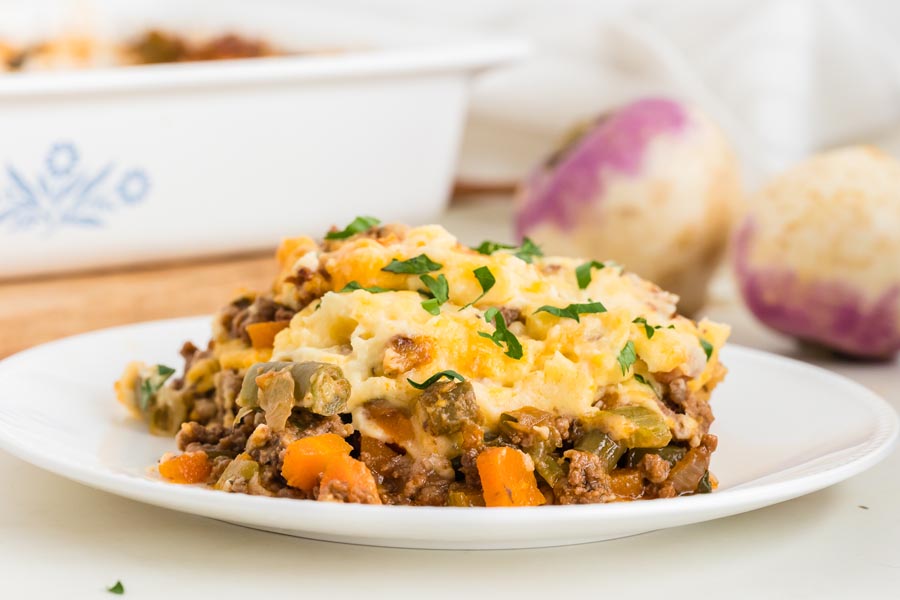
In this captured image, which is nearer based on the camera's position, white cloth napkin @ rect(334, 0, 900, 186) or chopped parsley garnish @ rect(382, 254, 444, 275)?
chopped parsley garnish @ rect(382, 254, 444, 275)

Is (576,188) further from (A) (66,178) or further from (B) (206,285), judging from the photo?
(A) (66,178)

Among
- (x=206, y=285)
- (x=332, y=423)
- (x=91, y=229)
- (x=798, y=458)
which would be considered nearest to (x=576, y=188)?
(x=206, y=285)

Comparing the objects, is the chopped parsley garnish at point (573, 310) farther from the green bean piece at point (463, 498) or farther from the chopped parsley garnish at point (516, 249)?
the green bean piece at point (463, 498)

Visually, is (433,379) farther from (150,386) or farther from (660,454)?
(150,386)

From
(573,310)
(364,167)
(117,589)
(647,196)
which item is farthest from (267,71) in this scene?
(117,589)

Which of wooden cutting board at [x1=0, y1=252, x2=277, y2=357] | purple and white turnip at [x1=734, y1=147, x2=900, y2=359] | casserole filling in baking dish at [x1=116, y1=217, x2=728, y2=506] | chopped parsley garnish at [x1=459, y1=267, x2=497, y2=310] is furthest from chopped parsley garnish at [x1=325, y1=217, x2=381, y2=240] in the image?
purple and white turnip at [x1=734, y1=147, x2=900, y2=359]

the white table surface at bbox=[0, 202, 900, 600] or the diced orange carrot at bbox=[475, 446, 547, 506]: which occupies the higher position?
the diced orange carrot at bbox=[475, 446, 547, 506]

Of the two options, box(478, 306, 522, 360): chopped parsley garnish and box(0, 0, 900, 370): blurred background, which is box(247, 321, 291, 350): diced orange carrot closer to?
box(478, 306, 522, 360): chopped parsley garnish
